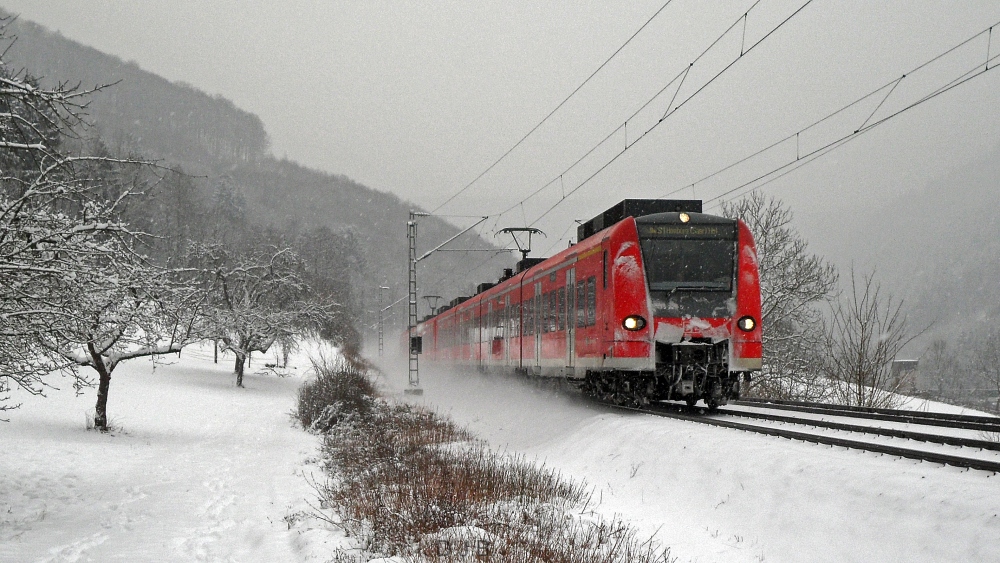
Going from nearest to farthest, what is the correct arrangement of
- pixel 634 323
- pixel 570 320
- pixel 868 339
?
1. pixel 634 323
2. pixel 570 320
3. pixel 868 339

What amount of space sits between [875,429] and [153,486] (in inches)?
374

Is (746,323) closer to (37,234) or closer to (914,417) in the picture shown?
(914,417)

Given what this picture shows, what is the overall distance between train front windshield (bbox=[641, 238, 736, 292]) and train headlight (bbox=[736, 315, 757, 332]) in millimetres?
539

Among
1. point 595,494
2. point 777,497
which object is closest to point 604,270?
point 595,494

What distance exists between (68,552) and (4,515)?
2082 mm

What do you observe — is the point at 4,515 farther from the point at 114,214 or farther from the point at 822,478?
the point at 822,478

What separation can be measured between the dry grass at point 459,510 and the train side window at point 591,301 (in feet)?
10.3

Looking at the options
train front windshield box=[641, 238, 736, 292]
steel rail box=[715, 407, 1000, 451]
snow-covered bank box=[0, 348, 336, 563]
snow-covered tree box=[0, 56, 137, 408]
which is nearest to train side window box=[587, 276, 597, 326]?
train front windshield box=[641, 238, 736, 292]

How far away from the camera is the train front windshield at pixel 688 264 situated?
13.2 meters

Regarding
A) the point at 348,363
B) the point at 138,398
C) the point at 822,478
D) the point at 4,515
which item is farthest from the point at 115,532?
the point at 138,398

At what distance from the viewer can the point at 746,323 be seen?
1318 centimetres

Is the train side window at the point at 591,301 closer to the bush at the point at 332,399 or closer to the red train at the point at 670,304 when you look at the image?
the red train at the point at 670,304

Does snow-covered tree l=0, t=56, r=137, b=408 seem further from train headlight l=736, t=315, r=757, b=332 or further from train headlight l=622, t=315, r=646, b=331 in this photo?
train headlight l=736, t=315, r=757, b=332

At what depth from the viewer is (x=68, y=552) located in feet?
24.2
